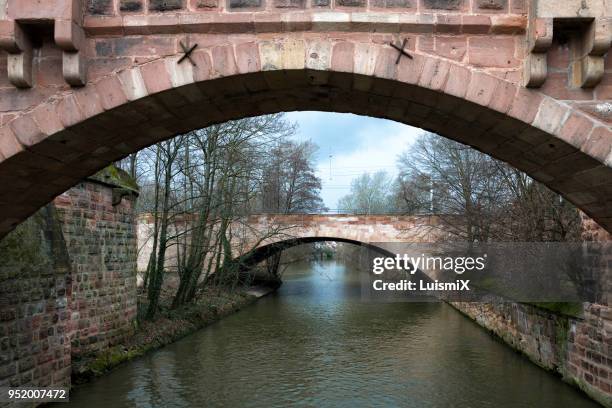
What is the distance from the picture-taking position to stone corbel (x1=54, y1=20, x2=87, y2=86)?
3.28 m

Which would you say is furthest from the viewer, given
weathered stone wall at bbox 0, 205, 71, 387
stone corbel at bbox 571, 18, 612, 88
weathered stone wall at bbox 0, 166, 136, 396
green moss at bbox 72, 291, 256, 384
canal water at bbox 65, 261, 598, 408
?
green moss at bbox 72, 291, 256, 384

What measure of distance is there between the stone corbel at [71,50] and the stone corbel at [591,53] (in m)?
3.00

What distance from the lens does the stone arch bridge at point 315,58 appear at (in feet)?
10.8

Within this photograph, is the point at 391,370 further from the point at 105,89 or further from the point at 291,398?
the point at 105,89

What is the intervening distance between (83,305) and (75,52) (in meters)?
6.13

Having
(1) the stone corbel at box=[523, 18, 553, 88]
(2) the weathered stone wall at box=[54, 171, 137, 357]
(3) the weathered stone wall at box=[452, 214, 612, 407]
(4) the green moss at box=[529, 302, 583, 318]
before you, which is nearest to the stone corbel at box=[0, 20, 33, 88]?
(1) the stone corbel at box=[523, 18, 553, 88]

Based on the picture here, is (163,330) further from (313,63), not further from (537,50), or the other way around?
(537,50)

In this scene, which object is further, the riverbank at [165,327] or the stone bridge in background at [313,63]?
the riverbank at [165,327]

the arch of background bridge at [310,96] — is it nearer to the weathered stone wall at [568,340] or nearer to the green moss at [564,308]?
the weathered stone wall at [568,340]

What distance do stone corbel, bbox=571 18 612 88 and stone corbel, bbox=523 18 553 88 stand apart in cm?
20

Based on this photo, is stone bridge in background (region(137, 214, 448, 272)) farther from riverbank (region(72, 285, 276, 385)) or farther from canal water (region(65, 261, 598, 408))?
canal water (region(65, 261, 598, 408))

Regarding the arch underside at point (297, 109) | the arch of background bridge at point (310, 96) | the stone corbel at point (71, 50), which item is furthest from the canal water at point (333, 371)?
the stone corbel at point (71, 50)

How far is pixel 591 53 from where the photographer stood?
3258 mm

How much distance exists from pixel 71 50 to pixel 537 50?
2.80 meters
